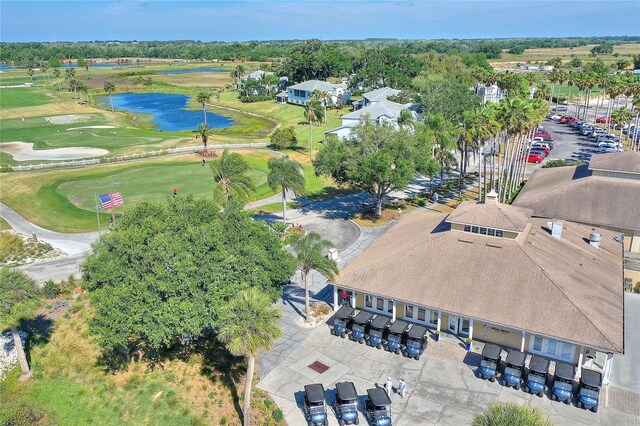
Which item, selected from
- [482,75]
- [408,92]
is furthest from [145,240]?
[482,75]

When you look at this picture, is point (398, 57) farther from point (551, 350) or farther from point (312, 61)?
point (551, 350)

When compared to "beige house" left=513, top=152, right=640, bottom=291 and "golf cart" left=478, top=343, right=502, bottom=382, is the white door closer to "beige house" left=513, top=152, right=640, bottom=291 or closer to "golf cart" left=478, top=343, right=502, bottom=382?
"golf cart" left=478, top=343, right=502, bottom=382

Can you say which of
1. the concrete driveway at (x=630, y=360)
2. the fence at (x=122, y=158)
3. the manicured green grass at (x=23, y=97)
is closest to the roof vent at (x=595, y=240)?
the concrete driveway at (x=630, y=360)

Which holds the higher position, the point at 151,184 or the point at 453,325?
the point at 151,184

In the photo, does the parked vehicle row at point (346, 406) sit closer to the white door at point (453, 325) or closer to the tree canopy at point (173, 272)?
the tree canopy at point (173, 272)

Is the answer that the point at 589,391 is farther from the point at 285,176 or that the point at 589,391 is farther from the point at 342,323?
the point at 285,176

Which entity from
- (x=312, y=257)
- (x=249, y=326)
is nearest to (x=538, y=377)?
(x=312, y=257)
